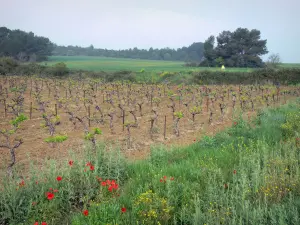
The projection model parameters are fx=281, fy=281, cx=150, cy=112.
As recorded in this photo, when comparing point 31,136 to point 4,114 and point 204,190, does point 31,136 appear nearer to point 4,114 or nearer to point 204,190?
point 4,114

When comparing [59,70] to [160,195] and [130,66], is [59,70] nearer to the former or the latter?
[130,66]

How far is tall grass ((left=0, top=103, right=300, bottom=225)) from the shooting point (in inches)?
148

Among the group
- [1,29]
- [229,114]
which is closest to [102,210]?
[229,114]

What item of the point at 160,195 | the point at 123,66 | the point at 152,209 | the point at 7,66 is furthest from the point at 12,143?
the point at 123,66

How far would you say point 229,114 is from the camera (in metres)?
12.7

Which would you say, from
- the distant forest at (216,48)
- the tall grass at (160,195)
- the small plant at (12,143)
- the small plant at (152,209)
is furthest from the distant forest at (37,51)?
the small plant at (152,209)

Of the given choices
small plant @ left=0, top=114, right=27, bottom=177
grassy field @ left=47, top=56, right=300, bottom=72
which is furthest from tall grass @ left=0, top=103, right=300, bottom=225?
grassy field @ left=47, top=56, right=300, bottom=72

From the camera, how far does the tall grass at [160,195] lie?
12.3 feet

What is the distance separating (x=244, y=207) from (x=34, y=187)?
333cm

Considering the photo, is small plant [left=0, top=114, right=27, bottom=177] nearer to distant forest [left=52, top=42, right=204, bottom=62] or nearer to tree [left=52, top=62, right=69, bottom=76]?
tree [left=52, top=62, right=69, bottom=76]

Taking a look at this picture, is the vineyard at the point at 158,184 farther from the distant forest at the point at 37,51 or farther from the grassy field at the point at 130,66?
the distant forest at the point at 37,51

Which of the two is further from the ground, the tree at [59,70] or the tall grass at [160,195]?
the tree at [59,70]

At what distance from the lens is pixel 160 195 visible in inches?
174

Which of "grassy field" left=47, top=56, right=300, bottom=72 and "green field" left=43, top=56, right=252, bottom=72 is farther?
"green field" left=43, top=56, right=252, bottom=72
